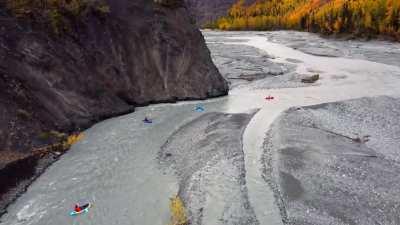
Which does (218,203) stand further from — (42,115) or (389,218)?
(42,115)

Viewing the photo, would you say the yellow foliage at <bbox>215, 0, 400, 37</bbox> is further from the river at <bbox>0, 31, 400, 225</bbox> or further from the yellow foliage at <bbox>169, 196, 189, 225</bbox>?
the yellow foliage at <bbox>169, 196, 189, 225</bbox>

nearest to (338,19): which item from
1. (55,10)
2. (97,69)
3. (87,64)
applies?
(97,69)

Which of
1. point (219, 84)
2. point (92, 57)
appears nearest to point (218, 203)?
point (92, 57)

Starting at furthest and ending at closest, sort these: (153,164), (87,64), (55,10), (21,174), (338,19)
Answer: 1. (338,19)
2. (87,64)
3. (55,10)
4. (153,164)
5. (21,174)

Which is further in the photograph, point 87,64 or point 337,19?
point 337,19

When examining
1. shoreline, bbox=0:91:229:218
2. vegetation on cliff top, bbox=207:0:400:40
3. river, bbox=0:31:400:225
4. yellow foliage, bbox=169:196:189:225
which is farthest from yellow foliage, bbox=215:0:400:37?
shoreline, bbox=0:91:229:218

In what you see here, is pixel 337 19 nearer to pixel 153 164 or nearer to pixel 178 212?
pixel 153 164
